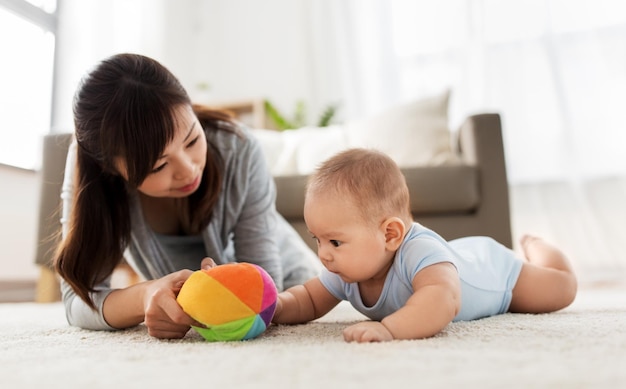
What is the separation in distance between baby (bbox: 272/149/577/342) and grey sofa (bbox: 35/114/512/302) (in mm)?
846

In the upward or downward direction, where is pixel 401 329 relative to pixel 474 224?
downward

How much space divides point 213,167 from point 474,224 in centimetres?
106

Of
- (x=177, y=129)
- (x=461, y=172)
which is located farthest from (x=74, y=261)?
(x=461, y=172)

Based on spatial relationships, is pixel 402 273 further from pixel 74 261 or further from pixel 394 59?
pixel 394 59

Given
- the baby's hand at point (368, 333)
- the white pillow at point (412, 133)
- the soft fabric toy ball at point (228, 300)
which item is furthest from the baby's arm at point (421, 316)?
the white pillow at point (412, 133)

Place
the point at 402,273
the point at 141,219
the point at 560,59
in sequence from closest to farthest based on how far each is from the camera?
1. the point at 402,273
2. the point at 141,219
3. the point at 560,59

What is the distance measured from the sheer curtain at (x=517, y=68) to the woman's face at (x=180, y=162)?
2.32 m

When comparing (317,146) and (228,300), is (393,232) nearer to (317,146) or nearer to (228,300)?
(228,300)

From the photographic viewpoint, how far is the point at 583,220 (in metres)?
2.75

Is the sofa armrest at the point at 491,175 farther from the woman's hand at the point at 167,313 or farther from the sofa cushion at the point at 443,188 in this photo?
the woman's hand at the point at 167,313

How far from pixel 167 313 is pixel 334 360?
29cm

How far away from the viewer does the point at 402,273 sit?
A: 0.79 m

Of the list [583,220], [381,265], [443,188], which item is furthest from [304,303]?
[583,220]

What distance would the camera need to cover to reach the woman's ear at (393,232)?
2.55 feet
